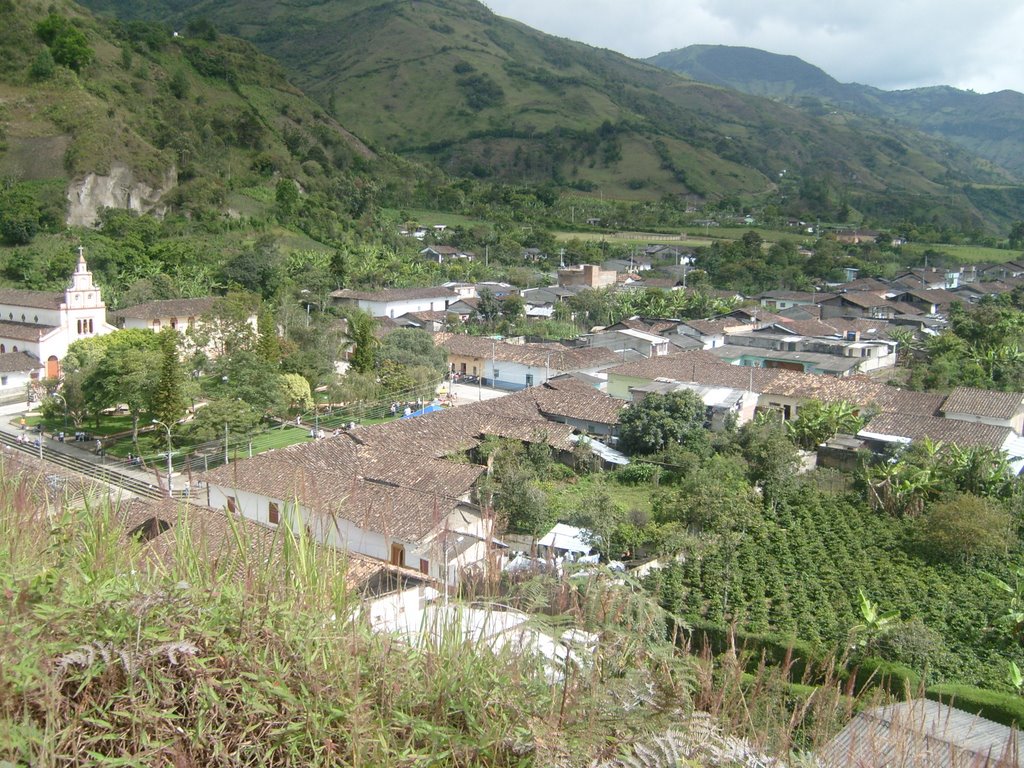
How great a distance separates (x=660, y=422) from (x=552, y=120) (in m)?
77.8

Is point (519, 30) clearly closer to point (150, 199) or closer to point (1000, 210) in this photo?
point (1000, 210)

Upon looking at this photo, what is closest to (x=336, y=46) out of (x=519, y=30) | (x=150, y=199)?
(x=519, y=30)

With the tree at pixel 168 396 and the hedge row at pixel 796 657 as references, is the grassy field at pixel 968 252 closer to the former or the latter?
the tree at pixel 168 396

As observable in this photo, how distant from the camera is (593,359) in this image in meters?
25.7

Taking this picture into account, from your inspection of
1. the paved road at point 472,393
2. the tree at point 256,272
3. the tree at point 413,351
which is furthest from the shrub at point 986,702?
the tree at point 256,272

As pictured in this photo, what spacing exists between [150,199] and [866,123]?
5569 inches

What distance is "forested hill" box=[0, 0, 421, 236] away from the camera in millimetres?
38125

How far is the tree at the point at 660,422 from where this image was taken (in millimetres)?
17703

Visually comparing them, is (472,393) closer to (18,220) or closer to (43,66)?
(18,220)

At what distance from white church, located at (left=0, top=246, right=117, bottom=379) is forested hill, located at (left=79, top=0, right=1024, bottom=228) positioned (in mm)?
42237

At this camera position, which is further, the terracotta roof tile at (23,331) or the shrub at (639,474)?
the terracotta roof tile at (23,331)

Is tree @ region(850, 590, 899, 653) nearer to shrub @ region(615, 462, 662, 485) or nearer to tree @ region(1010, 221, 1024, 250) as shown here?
shrub @ region(615, 462, 662, 485)

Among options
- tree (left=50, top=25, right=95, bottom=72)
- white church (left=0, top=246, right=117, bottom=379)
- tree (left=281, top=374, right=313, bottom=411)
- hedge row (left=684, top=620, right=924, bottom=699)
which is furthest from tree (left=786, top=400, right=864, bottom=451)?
tree (left=50, top=25, right=95, bottom=72)

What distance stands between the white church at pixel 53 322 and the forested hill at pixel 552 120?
42237 millimetres
